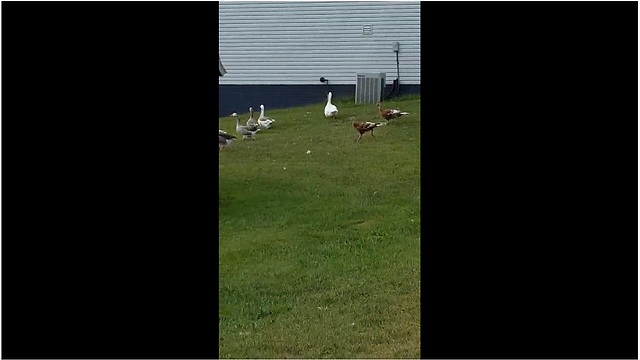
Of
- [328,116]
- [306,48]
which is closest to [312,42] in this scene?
[306,48]

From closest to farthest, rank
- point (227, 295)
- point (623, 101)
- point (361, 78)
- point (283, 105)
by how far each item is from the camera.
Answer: point (623, 101) → point (227, 295) → point (361, 78) → point (283, 105)

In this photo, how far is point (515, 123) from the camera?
3.37ft

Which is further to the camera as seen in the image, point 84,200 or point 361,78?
point 361,78

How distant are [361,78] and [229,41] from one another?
166cm

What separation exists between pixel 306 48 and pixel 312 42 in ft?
0.38

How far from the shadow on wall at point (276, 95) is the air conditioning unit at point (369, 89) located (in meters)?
0.33

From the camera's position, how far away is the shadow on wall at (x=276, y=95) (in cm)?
936

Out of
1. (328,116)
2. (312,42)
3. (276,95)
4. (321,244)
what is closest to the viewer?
(321,244)

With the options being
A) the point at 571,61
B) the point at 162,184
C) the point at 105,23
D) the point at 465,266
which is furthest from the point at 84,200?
the point at 571,61

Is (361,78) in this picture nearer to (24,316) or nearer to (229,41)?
(229,41)

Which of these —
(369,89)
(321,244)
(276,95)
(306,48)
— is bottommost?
(321,244)

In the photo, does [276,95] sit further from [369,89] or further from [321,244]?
[321,244]

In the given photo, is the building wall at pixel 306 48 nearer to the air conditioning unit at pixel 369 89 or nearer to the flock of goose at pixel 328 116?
the air conditioning unit at pixel 369 89

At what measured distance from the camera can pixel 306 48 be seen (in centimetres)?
957
